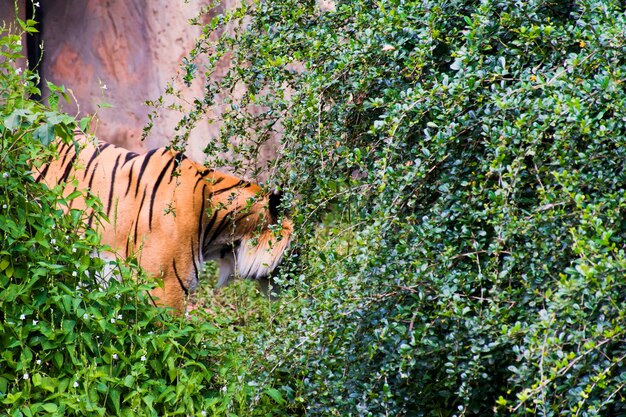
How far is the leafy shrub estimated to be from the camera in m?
3.31

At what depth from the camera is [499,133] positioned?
2.86 metres

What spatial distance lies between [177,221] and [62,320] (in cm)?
134

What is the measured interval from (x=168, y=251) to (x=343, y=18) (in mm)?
1685

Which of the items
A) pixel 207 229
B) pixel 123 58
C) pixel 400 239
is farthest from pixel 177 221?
pixel 123 58

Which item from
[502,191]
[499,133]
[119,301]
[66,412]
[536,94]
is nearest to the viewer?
[502,191]

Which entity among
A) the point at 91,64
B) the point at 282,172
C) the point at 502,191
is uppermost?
the point at 502,191

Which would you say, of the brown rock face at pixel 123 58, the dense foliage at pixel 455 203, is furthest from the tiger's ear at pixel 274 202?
the brown rock face at pixel 123 58

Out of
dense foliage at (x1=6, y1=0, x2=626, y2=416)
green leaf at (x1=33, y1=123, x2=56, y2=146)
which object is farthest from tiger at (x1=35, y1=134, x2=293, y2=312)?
green leaf at (x1=33, y1=123, x2=56, y2=146)

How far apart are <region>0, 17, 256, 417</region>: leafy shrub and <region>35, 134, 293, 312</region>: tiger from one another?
2.92 ft

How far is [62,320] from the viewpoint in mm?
3379

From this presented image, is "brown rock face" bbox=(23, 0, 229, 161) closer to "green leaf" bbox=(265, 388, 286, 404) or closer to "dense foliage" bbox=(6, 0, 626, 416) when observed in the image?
"dense foliage" bbox=(6, 0, 626, 416)

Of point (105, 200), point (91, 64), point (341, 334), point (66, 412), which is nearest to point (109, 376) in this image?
point (66, 412)

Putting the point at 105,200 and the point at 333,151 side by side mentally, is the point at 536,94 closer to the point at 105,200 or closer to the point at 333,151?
the point at 333,151

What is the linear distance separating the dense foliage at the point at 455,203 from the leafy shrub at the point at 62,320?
1.30 feet
